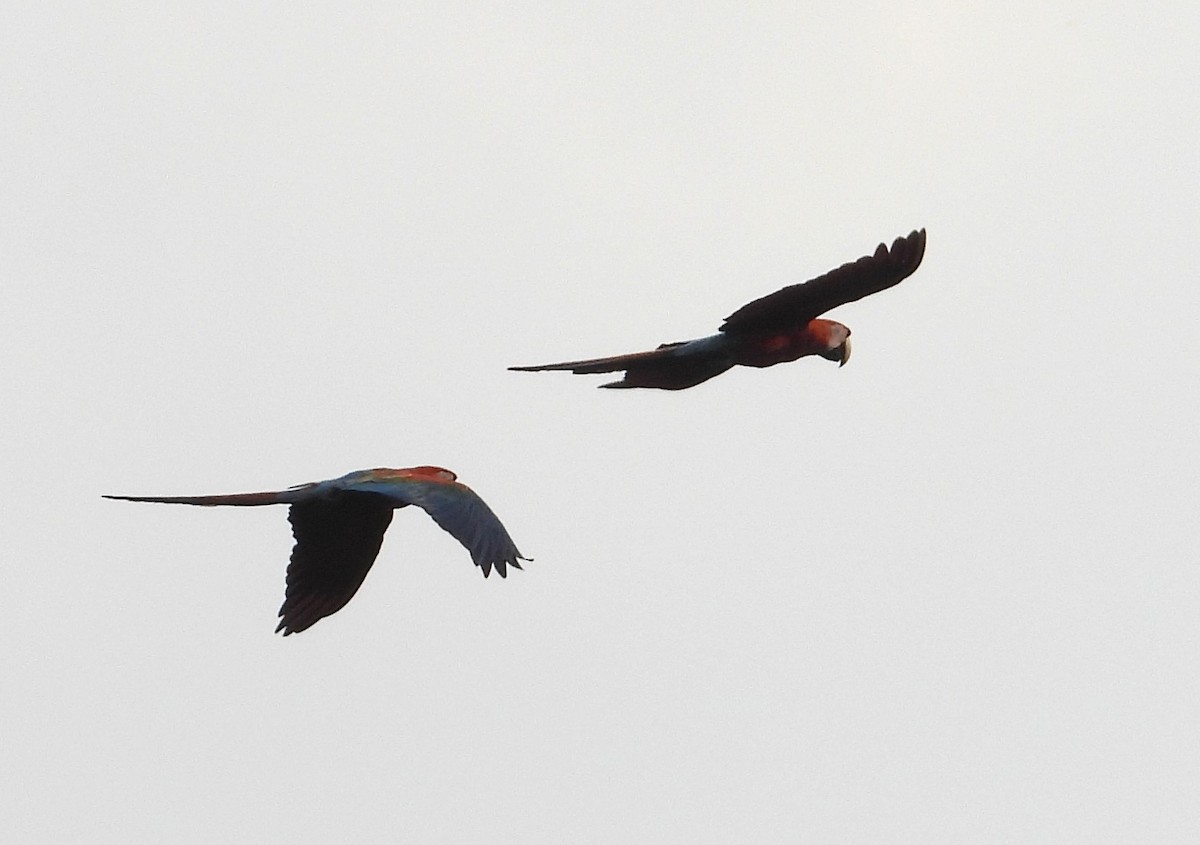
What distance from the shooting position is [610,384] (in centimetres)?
1850

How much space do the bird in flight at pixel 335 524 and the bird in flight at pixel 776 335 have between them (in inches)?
57.7

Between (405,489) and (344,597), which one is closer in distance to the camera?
(405,489)

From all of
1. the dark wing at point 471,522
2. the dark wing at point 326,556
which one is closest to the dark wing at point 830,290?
the dark wing at point 471,522

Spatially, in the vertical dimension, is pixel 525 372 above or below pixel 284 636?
above

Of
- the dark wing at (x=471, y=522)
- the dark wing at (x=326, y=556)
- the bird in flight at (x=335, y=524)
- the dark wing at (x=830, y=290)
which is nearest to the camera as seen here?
the dark wing at (x=471, y=522)

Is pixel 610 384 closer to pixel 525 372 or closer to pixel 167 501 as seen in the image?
pixel 525 372

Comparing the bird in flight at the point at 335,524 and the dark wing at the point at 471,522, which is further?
the bird in flight at the point at 335,524

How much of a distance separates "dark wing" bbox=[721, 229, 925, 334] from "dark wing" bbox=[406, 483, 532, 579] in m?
2.48

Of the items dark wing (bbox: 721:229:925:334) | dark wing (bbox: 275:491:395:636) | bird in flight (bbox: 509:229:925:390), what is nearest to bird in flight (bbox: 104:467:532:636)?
dark wing (bbox: 275:491:395:636)

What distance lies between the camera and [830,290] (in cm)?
1723

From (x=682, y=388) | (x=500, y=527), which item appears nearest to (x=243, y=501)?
(x=500, y=527)

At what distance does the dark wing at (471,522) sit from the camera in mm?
16500

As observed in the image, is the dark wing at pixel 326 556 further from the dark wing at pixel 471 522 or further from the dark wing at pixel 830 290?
the dark wing at pixel 830 290

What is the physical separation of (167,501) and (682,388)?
4.18m
